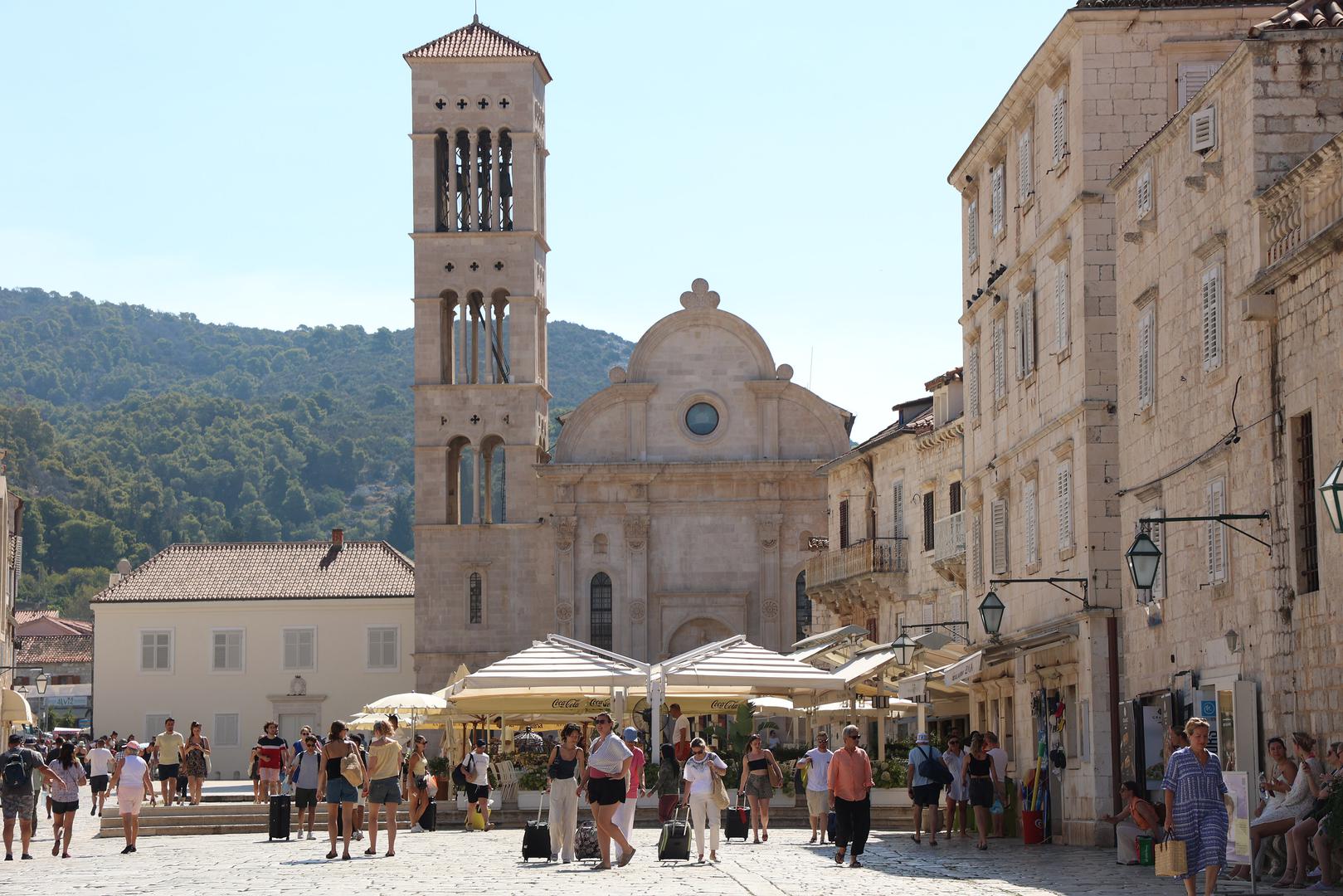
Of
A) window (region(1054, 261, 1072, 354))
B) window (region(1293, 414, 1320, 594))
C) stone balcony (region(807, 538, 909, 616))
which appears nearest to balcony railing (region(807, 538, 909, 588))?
stone balcony (region(807, 538, 909, 616))

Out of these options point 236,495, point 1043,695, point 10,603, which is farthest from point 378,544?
point 236,495

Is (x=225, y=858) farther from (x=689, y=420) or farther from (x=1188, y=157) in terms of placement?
(x=689, y=420)

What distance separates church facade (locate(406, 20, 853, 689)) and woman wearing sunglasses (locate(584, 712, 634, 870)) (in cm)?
3945

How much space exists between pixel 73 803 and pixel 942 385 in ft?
71.3

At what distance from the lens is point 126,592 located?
72000mm

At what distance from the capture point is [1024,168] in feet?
96.0

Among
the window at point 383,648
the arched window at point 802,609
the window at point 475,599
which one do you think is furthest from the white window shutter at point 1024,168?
the window at point 383,648

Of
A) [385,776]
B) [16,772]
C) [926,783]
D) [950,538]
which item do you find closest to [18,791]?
[16,772]

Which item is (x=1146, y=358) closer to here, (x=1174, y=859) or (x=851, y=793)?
(x=851, y=793)

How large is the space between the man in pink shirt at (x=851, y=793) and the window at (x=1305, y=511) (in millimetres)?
4860

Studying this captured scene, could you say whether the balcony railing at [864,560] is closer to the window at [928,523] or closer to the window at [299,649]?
the window at [928,523]

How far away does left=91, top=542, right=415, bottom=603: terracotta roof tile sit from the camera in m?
71.5

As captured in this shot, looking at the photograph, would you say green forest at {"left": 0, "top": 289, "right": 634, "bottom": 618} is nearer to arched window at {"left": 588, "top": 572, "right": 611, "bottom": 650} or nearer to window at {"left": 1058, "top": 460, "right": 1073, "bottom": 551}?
arched window at {"left": 588, "top": 572, "right": 611, "bottom": 650}

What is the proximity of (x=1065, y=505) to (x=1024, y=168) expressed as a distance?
17.3 feet
